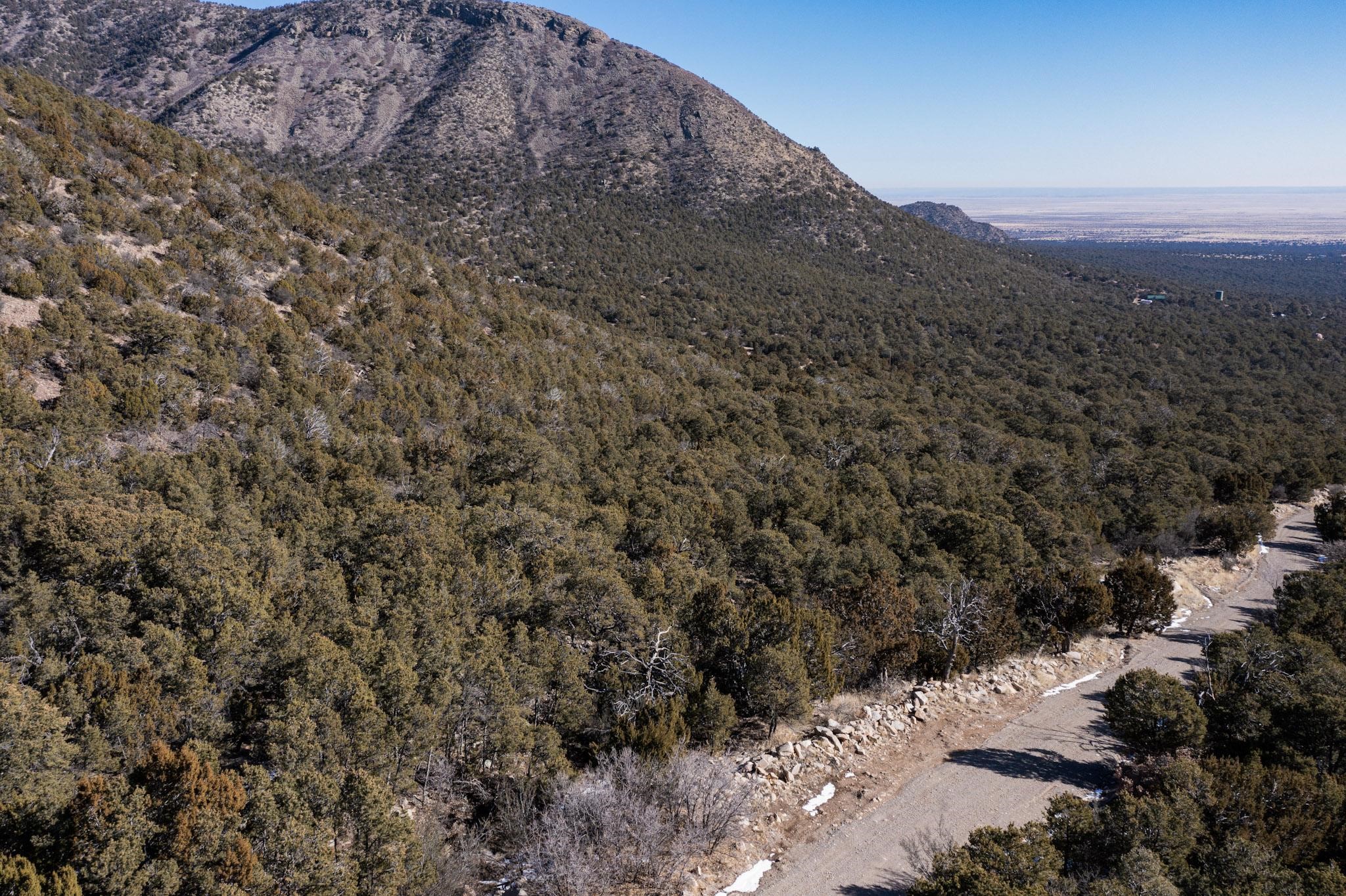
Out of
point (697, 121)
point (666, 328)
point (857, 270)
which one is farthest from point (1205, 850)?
point (697, 121)

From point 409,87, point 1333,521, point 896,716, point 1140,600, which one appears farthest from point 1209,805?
point 409,87

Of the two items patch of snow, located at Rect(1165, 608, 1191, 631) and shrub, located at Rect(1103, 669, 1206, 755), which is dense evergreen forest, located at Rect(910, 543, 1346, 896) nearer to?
shrub, located at Rect(1103, 669, 1206, 755)

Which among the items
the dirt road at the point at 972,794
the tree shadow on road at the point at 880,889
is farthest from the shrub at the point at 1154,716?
the tree shadow on road at the point at 880,889

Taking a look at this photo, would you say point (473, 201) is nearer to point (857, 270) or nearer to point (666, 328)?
point (666, 328)

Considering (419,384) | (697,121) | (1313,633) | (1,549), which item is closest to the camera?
(1,549)

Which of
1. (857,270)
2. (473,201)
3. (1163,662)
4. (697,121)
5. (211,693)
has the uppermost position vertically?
(697,121)

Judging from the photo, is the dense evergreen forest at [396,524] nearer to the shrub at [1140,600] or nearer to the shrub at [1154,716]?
the shrub at [1140,600]

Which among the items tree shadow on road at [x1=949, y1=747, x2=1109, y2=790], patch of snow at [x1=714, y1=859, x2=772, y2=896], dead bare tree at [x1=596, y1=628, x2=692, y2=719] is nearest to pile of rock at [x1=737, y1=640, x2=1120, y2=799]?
tree shadow on road at [x1=949, y1=747, x2=1109, y2=790]
